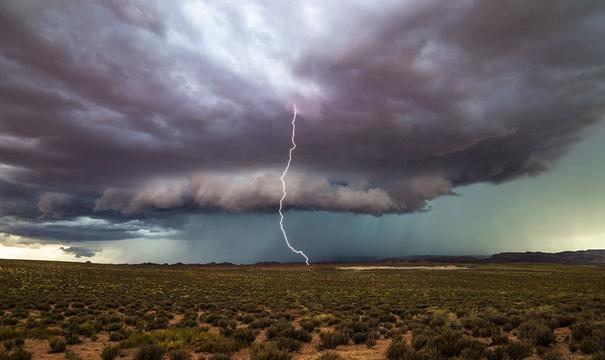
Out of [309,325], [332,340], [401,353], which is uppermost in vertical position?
[401,353]

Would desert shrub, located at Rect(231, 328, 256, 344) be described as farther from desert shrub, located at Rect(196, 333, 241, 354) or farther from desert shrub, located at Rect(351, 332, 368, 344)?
desert shrub, located at Rect(351, 332, 368, 344)

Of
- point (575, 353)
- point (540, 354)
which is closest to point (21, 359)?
point (540, 354)

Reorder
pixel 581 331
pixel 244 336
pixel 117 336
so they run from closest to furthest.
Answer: pixel 581 331
pixel 244 336
pixel 117 336

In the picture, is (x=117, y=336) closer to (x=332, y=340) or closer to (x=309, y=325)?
(x=309, y=325)

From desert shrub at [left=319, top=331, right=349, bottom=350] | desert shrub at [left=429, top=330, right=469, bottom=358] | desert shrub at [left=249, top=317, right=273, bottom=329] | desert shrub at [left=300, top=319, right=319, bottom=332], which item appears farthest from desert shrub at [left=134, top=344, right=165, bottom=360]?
desert shrub at [left=429, top=330, right=469, bottom=358]

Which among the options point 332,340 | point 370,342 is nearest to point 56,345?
point 332,340

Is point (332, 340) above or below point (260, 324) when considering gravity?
above

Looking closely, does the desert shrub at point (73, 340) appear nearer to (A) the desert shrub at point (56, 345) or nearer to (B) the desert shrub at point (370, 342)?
(A) the desert shrub at point (56, 345)

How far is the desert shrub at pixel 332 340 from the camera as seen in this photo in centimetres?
1346

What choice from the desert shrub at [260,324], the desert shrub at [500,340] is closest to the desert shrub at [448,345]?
the desert shrub at [500,340]

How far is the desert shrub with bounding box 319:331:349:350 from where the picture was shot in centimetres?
1346

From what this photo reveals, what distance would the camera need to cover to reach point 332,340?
1372cm

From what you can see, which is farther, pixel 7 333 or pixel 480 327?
pixel 480 327

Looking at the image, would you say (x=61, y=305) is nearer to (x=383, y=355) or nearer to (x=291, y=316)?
(x=291, y=316)
